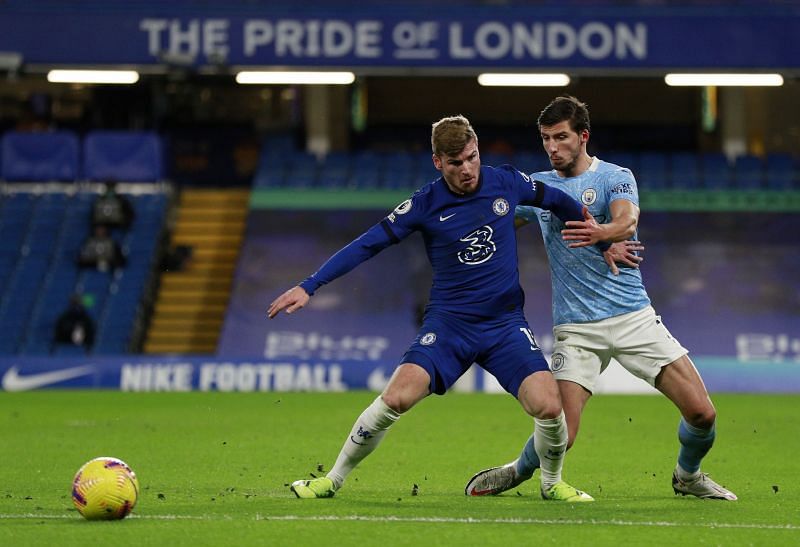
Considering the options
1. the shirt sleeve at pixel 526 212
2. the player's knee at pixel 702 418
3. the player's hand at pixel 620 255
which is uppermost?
the shirt sleeve at pixel 526 212

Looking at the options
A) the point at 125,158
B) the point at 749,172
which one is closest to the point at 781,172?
the point at 749,172

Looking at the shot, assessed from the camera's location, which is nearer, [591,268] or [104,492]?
[104,492]

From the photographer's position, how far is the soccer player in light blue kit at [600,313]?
8.15 meters

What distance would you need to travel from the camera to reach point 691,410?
8.13 meters

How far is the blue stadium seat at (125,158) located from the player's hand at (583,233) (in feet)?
68.2

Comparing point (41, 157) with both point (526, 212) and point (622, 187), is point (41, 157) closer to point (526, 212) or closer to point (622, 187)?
point (526, 212)

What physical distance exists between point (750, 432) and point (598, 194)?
261 inches

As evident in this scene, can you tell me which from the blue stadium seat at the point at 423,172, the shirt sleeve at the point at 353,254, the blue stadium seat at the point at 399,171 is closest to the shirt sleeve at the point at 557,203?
the shirt sleeve at the point at 353,254

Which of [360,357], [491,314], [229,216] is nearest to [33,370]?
[360,357]

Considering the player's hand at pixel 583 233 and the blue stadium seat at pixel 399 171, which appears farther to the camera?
the blue stadium seat at pixel 399 171

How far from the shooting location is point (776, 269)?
1031 inches

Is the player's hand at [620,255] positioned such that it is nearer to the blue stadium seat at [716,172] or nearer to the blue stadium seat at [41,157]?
the blue stadium seat at [716,172]

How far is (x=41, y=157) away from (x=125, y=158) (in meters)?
1.73

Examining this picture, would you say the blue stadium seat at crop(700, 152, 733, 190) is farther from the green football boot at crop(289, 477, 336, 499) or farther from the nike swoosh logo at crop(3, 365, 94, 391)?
the green football boot at crop(289, 477, 336, 499)
